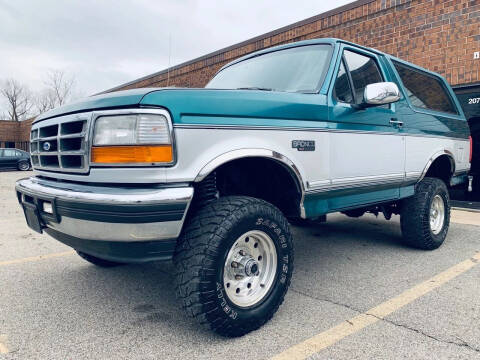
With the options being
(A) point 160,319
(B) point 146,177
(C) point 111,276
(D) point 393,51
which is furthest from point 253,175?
(D) point 393,51

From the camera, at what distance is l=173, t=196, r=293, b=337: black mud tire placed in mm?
2006

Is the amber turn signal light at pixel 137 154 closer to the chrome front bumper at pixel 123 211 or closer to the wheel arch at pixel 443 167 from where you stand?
the chrome front bumper at pixel 123 211

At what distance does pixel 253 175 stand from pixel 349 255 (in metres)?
1.80

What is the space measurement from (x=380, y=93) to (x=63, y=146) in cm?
228

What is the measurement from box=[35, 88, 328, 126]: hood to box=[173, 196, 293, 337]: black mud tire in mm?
512

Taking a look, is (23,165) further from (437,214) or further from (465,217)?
(437,214)

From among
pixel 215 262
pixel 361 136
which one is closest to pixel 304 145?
pixel 361 136

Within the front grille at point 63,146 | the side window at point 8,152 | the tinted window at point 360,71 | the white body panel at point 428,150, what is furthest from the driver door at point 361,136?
the side window at point 8,152

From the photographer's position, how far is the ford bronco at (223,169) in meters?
1.94

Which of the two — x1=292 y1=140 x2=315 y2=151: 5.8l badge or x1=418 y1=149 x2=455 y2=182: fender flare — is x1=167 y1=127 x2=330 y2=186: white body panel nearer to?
x1=292 y1=140 x2=315 y2=151: 5.8l badge

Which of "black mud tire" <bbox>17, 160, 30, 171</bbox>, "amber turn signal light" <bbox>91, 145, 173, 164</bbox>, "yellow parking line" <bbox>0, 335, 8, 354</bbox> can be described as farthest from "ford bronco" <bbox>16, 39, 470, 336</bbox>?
"black mud tire" <bbox>17, 160, 30, 171</bbox>

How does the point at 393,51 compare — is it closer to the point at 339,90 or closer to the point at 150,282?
the point at 339,90

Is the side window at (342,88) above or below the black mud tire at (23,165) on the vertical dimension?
above

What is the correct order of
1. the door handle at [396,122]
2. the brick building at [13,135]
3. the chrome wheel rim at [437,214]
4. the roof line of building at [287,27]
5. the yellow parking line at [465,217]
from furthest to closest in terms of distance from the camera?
the brick building at [13,135], the roof line of building at [287,27], the yellow parking line at [465,217], the chrome wheel rim at [437,214], the door handle at [396,122]
